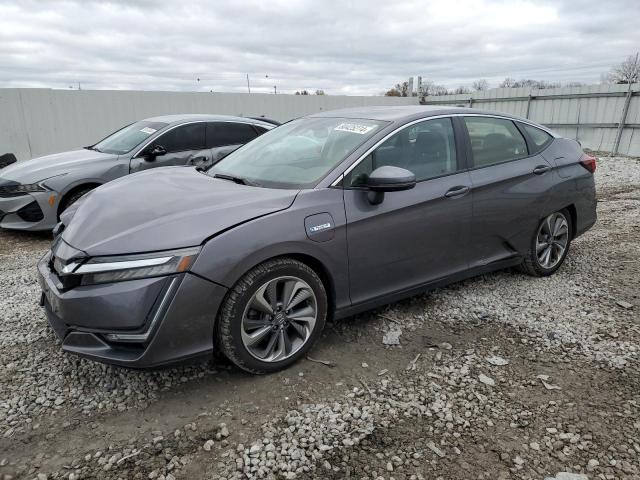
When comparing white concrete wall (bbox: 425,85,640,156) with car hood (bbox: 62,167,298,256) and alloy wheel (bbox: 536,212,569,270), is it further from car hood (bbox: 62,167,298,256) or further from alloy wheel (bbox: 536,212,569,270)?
car hood (bbox: 62,167,298,256)

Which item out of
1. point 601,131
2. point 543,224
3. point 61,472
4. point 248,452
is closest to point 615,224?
point 543,224

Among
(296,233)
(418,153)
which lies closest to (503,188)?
(418,153)

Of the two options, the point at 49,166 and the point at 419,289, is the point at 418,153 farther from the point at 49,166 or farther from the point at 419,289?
the point at 49,166

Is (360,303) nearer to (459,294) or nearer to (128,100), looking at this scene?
(459,294)

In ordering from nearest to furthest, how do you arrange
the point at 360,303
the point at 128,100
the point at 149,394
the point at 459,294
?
the point at 149,394, the point at 360,303, the point at 459,294, the point at 128,100

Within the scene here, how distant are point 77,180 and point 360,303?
443 centimetres

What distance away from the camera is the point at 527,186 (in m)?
4.09

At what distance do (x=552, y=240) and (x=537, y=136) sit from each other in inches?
38.4

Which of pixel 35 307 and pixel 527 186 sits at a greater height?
pixel 527 186

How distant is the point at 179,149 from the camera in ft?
22.4

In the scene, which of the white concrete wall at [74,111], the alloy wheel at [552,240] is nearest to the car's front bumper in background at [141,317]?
the alloy wheel at [552,240]

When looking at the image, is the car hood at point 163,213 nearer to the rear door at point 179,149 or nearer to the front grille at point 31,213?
the front grille at point 31,213

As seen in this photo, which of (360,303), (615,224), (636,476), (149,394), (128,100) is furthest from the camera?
(128,100)

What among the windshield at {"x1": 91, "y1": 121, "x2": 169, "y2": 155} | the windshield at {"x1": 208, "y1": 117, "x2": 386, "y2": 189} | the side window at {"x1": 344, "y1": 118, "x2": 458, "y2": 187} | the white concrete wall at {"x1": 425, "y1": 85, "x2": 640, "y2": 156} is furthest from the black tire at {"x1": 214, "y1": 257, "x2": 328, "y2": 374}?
the white concrete wall at {"x1": 425, "y1": 85, "x2": 640, "y2": 156}
